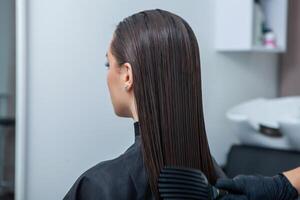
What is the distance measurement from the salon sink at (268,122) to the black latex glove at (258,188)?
93 cm

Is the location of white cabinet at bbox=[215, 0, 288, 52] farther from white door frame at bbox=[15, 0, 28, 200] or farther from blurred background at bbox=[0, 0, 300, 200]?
white door frame at bbox=[15, 0, 28, 200]

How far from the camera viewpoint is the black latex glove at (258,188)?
80 centimetres

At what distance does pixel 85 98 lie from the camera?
1.51 m

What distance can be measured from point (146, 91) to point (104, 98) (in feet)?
2.53

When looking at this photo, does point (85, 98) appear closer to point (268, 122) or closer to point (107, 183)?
point (107, 183)

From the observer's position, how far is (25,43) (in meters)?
1.35

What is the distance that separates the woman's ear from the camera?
2.70 ft

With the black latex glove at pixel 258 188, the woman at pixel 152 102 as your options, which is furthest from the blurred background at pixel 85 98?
the black latex glove at pixel 258 188

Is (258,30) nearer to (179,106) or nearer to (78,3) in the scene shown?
(78,3)

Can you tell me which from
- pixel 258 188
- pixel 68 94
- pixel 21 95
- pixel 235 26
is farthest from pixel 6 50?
pixel 235 26

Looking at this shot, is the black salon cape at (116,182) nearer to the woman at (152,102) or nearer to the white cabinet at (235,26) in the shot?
the woman at (152,102)

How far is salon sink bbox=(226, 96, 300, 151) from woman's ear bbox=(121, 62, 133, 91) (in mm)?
1067

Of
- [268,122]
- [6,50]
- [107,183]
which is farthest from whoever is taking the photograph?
[268,122]

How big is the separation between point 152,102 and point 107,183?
0.57 feet
